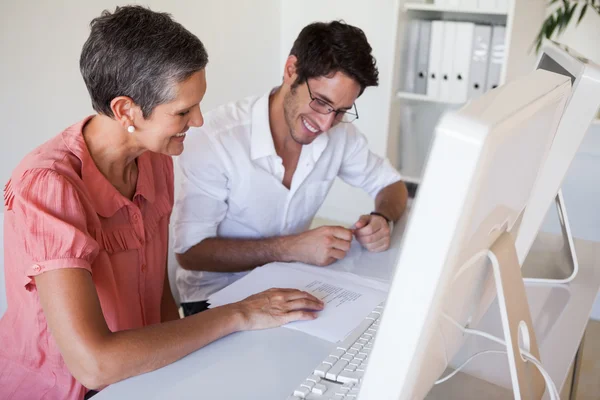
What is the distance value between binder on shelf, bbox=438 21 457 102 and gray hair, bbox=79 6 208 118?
6.79ft

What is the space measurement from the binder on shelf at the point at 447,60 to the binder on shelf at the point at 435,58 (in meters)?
0.02

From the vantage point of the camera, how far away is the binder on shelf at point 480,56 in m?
2.86

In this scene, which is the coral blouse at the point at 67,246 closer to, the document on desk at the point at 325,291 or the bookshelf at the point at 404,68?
the document on desk at the point at 325,291

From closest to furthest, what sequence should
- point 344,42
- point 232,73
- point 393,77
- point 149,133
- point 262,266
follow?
point 149,133, point 262,266, point 344,42, point 393,77, point 232,73

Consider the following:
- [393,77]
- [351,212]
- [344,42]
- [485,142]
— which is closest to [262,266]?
[344,42]

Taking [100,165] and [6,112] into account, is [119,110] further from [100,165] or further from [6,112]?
[6,112]

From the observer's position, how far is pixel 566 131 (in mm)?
1107

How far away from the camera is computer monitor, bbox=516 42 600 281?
3.45 ft

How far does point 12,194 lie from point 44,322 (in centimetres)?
23

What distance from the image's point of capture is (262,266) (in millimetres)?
1392

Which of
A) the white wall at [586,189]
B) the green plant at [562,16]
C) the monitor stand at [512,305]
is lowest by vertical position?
the white wall at [586,189]

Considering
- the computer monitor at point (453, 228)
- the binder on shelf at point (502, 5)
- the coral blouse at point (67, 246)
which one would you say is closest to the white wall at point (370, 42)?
the binder on shelf at point (502, 5)

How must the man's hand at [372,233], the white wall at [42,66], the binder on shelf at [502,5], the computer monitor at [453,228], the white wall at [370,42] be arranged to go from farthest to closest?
the white wall at [370,42] → the binder on shelf at [502,5] → the white wall at [42,66] → the man's hand at [372,233] → the computer monitor at [453,228]

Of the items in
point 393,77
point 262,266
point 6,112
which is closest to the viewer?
point 262,266
